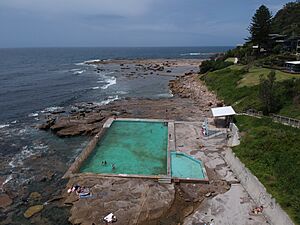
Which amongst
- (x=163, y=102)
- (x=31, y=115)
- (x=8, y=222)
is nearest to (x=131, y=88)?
(x=163, y=102)

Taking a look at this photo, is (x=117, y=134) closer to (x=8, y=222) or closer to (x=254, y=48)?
(x=8, y=222)

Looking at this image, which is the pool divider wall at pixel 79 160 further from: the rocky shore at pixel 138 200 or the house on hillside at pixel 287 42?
the house on hillside at pixel 287 42

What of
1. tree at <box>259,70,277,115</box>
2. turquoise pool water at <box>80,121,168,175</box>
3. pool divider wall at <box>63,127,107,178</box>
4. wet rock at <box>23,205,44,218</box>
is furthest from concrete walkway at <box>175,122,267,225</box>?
wet rock at <box>23,205,44,218</box>

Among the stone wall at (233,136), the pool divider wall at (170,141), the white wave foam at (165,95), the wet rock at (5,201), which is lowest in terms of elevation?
the wet rock at (5,201)

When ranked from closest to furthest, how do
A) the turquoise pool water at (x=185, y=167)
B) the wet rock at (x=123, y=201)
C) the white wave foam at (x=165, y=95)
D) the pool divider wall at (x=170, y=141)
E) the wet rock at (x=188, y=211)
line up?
the wet rock at (x=123, y=201)
the wet rock at (x=188, y=211)
the turquoise pool water at (x=185, y=167)
the pool divider wall at (x=170, y=141)
the white wave foam at (x=165, y=95)

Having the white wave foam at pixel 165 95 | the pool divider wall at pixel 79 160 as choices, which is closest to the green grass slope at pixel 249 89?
the white wave foam at pixel 165 95

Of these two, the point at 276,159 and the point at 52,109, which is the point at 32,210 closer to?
the point at 276,159

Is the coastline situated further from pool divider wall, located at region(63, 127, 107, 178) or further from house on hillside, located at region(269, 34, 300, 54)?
house on hillside, located at region(269, 34, 300, 54)
